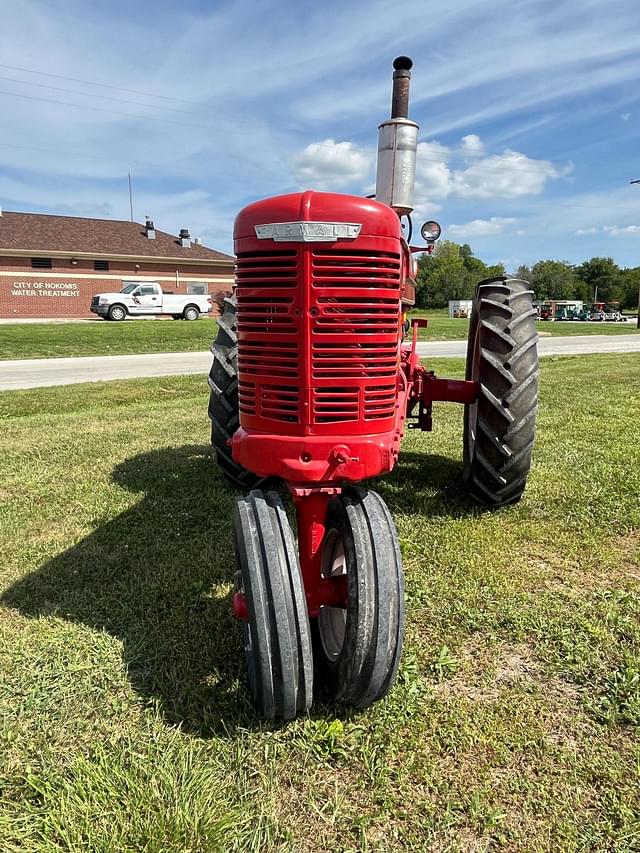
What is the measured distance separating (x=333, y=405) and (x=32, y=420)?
19.8 feet

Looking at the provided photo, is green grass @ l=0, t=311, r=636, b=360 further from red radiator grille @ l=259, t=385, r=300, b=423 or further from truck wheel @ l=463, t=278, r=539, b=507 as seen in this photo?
red radiator grille @ l=259, t=385, r=300, b=423

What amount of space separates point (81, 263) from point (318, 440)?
34268 mm

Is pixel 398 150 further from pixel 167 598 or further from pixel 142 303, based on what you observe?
pixel 142 303

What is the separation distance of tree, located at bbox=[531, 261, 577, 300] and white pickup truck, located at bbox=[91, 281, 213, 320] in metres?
77.4

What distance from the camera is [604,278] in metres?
99.8

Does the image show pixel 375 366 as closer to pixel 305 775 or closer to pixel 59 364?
pixel 305 775

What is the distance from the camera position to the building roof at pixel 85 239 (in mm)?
32062

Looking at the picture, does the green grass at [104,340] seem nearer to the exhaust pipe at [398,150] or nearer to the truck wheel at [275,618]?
the exhaust pipe at [398,150]

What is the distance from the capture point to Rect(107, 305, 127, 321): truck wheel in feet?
93.6

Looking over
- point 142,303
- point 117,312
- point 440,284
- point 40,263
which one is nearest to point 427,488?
point 117,312

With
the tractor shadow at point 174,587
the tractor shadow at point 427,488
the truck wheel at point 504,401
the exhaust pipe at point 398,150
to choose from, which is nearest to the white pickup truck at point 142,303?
the tractor shadow at point 427,488

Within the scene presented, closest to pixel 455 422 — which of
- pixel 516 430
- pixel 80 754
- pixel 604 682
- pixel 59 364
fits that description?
pixel 516 430

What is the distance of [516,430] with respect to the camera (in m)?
3.75

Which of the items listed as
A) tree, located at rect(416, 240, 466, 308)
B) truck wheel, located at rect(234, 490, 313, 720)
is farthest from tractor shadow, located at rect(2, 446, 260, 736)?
tree, located at rect(416, 240, 466, 308)
